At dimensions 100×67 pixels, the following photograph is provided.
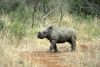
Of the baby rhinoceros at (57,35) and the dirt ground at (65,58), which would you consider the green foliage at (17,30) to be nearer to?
the dirt ground at (65,58)

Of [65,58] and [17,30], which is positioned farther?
[17,30]

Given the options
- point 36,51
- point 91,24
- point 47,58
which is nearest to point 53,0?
point 91,24

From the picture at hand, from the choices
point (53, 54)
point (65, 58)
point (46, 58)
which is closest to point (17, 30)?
point (53, 54)

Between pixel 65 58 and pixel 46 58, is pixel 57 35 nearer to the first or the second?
pixel 46 58

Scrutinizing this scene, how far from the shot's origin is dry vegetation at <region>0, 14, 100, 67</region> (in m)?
10.7

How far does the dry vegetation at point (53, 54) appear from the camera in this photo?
10.7 meters

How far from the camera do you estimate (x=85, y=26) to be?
756 inches

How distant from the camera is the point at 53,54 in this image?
13.7 m

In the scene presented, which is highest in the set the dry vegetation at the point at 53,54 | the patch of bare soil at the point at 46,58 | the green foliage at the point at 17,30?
the green foliage at the point at 17,30

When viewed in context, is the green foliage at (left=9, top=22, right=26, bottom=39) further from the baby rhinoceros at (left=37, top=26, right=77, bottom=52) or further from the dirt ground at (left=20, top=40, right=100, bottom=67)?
the baby rhinoceros at (left=37, top=26, right=77, bottom=52)

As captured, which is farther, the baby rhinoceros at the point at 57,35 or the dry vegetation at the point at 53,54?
the baby rhinoceros at the point at 57,35

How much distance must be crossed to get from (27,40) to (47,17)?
4.88 metres

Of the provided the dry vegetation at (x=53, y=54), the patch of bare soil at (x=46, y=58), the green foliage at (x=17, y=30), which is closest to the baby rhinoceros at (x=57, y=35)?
the dry vegetation at (x=53, y=54)

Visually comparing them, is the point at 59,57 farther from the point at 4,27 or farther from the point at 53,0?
the point at 53,0
